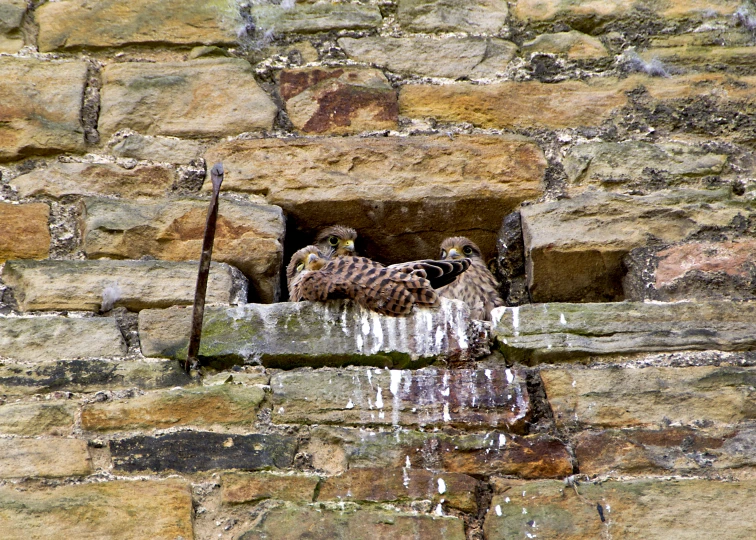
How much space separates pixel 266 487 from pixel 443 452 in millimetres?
445

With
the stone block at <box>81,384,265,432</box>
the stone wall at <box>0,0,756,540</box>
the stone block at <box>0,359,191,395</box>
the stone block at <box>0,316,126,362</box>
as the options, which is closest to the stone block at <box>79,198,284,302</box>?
the stone wall at <box>0,0,756,540</box>

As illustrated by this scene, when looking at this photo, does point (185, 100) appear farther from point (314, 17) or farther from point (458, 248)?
point (458, 248)

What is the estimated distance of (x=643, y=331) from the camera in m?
2.90

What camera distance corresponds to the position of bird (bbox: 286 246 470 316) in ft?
9.82

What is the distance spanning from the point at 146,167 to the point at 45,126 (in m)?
0.39

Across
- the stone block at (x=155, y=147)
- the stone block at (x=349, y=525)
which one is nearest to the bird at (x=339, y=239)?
the stone block at (x=155, y=147)

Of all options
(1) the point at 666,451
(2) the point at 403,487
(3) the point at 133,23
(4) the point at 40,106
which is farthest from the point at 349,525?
(3) the point at 133,23

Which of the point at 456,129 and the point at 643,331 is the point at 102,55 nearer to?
the point at 456,129

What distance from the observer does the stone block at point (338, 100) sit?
3619 mm

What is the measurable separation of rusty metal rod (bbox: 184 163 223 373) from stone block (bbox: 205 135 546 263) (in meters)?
0.70

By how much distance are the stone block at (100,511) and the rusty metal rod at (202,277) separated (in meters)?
0.44

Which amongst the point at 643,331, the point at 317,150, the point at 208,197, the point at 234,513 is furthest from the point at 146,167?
the point at 643,331

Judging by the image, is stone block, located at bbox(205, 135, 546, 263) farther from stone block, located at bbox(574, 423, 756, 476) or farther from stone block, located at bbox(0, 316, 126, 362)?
stone block, located at bbox(574, 423, 756, 476)

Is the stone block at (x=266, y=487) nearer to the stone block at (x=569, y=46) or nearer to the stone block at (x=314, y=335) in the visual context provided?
the stone block at (x=314, y=335)
